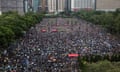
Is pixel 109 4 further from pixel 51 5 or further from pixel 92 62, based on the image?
pixel 92 62

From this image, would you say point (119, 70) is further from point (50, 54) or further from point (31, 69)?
point (50, 54)

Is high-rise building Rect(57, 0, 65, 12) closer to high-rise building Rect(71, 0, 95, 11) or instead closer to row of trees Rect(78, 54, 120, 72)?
high-rise building Rect(71, 0, 95, 11)

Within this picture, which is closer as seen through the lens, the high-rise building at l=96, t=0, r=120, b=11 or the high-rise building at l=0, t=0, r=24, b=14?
the high-rise building at l=0, t=0, r=24, b=14

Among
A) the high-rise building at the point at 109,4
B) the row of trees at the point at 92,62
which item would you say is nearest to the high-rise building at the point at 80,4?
the high-rise building at the point at 109,4

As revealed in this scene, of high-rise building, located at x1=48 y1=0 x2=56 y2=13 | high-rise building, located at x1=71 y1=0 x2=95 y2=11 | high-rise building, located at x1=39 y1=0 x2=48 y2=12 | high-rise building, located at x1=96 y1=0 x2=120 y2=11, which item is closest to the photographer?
high-rise building, located at x1=96 y1=0 x2=120 y2=11

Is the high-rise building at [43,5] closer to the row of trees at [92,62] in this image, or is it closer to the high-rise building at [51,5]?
the high-rise building at [51,5]

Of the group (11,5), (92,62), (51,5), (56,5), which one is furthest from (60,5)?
(92,62)

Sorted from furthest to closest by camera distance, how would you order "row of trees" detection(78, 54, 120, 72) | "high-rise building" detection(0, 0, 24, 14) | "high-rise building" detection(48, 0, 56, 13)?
1. "high-rise building" detection(48, 0, 56, 13)
2. "high-rise building" detection(0, 0, 24, 14)
3. "row of trees" detection(78, 54, 120, 72)

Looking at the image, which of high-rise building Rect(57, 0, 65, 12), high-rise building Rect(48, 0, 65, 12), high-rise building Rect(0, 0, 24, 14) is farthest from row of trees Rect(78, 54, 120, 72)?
high-rise building Rect(57, 0, 65, 12)
